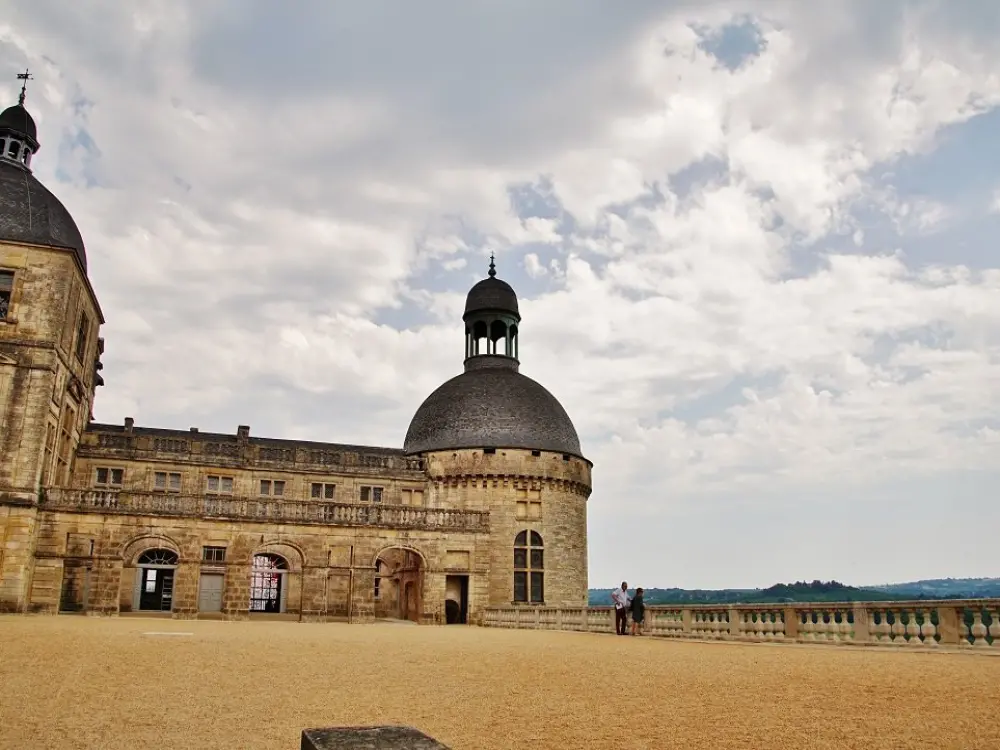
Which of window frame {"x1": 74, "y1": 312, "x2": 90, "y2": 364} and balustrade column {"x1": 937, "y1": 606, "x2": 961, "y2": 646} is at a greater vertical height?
window frame {"x1": 74, "y1": 312, "x2": 90, "y2": 364}

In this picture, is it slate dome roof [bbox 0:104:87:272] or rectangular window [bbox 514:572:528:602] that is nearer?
slate dome roof [bbox 0:104:87:272]

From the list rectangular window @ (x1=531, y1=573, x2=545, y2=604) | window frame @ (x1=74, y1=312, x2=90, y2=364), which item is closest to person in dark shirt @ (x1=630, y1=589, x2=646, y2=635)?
rectangular window @ (x1=531, y1=573, x2=545, y2=604)

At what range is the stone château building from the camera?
32.2m

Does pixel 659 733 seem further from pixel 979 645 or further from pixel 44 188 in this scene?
pixel 44 188

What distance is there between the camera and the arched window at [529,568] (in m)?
43.2

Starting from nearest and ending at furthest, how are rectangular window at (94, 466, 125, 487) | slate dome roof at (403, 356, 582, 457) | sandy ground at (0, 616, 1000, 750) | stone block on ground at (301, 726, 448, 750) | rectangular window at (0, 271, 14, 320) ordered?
1. stone block on ground at (301, 726, 448, 750)
2. sandy ground at (0, 616, 1000, 750)
3. rectangular window at (0, 271, 14, 320)
4. rectangular window at (94, 466, 125, 487)
5. slate dome roof at (403, 356, 582, 457)

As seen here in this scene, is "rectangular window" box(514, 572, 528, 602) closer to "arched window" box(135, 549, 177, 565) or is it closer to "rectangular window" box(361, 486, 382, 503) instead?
"rectangular window" box(361, 486, 382, 503)

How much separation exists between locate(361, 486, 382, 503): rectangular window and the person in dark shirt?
22.7 meters

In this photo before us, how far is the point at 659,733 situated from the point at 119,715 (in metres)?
5.27

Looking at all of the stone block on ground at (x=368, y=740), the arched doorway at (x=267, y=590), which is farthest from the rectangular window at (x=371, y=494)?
the stone block on ground at (x=368, y=740)

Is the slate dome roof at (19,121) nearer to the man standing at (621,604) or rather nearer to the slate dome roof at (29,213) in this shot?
the slate dome roof at (29,213)

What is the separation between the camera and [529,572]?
43375mm

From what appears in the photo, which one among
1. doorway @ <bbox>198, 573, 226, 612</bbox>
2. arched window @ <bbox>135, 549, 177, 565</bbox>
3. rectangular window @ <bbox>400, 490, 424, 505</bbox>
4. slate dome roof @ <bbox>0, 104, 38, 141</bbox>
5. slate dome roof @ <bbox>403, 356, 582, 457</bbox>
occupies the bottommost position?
doorway @ <bbox>198, 573, 226, 612</bbox>

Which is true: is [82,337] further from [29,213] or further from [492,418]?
[492,418]
